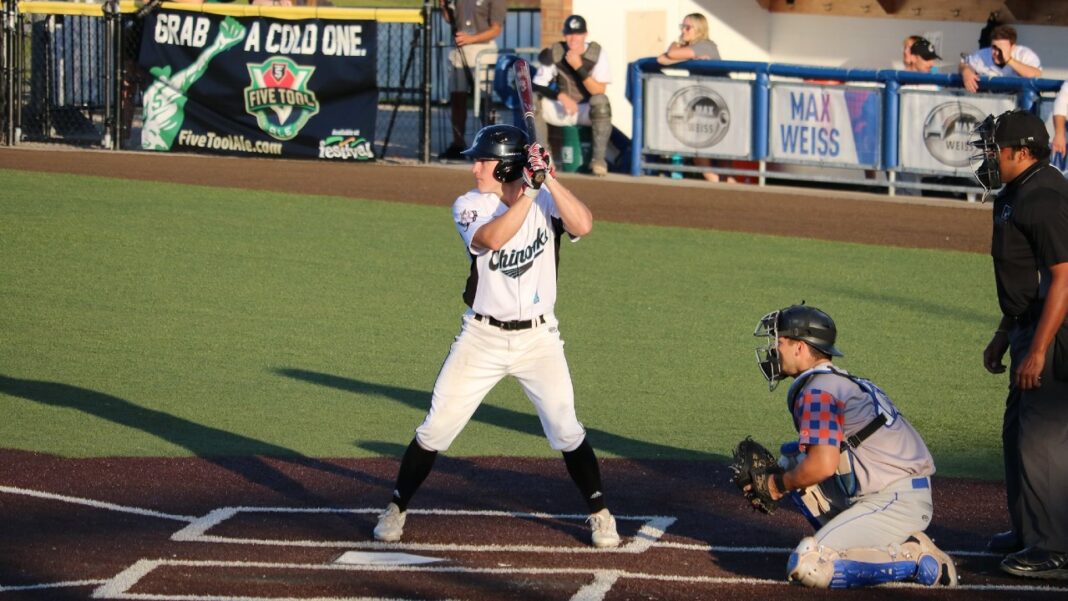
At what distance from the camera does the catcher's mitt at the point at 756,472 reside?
5.84 m

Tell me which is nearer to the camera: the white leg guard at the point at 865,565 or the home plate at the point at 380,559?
the white leg guard at the point at 865,565

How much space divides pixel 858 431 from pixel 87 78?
16370mm

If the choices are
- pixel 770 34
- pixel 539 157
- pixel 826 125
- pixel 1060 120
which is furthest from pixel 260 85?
pixel 539 157

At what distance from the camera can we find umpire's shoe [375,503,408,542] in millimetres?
6289

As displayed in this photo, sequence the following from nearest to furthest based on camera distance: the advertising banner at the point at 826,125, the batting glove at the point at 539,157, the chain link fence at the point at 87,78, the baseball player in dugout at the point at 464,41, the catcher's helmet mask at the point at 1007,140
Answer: the batting glove at the point at 539,157 → the catcher's helmet mask at the point at 1007,140 → the advertising banner at the point at 826,125 → the chain link fence at the point at 87,78 → the baseball player in dugout at the point at 464,41

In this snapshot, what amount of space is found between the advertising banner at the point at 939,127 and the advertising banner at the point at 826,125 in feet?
1.07

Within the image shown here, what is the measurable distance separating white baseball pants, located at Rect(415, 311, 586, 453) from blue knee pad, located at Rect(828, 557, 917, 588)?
1191 mm

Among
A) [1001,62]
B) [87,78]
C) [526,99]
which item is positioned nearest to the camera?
[526,99]

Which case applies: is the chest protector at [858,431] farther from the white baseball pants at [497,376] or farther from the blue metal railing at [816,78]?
the blue metal railing at [816,78]

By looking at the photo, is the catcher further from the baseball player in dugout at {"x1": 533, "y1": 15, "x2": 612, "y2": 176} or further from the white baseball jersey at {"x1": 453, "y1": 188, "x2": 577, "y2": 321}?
the baseball player in dugout at {"x1": 533, "y1": 15, "x2": 612, "y2": 176}

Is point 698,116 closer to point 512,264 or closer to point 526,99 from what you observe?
point 526,99

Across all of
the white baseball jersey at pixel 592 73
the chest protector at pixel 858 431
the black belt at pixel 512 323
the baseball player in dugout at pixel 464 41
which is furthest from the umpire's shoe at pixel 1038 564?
the baseball player in dugout at pixel 464 41

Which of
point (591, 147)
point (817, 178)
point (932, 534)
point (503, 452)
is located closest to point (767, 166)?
point (817, 178)

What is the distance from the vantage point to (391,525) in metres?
6.30
